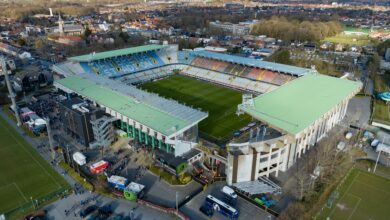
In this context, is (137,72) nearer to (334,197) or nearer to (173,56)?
(173,56)

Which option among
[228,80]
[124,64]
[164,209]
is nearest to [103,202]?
[164,209]

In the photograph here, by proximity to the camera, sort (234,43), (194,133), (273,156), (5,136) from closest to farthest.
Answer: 1. (273,156)
2. (194,133)
3. (5,136)
4. (234,43)

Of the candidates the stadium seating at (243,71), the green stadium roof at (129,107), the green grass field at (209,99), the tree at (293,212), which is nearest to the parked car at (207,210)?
the tree at (293,212)

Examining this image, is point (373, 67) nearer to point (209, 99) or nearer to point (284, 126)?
point (209, 99)

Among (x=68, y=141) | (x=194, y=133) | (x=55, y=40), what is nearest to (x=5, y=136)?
(x=68, y=141)

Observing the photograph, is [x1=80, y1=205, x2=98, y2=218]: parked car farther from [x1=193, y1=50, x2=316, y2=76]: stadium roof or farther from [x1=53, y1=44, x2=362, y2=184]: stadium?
[x1=193, y1=50, x2=316, y2=76]: stadium roof
